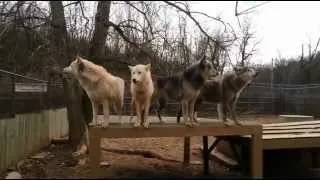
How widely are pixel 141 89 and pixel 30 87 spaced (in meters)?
6.26

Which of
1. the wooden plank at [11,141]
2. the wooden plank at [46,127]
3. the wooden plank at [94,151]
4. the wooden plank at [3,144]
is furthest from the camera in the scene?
the wooden plank at [46,127]

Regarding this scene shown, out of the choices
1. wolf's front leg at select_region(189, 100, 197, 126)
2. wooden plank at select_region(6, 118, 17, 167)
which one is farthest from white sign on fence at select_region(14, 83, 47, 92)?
wolf's front leg at select_region(189, 100, 197, 126)

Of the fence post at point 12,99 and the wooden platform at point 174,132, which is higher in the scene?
the fence post at point 12,99

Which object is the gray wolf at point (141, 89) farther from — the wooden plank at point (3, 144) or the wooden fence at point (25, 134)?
the wooden fence at point (25, 134)

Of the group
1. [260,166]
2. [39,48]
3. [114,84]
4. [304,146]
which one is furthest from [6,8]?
[304,146]

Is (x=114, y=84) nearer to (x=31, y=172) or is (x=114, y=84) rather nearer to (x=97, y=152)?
(x=97, y=152)

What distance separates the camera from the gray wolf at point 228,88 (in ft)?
34.6

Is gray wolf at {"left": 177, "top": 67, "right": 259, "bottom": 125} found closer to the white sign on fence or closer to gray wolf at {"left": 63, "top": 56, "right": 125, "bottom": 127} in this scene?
gray wolf at {"left": 63, "top": 56, "right": 125, "bottom": 127}

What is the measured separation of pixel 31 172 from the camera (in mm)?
11477

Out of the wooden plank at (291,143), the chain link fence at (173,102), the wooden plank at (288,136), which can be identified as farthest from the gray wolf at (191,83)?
the chain link fence at (173,102)

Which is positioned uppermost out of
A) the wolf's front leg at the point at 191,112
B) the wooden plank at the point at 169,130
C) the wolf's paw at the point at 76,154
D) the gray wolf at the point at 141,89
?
the gray wolf at the point at 141,89

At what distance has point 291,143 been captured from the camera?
11.8m

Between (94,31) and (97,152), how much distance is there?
4.96 meters

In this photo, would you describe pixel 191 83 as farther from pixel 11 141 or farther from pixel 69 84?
pixel 69 84
